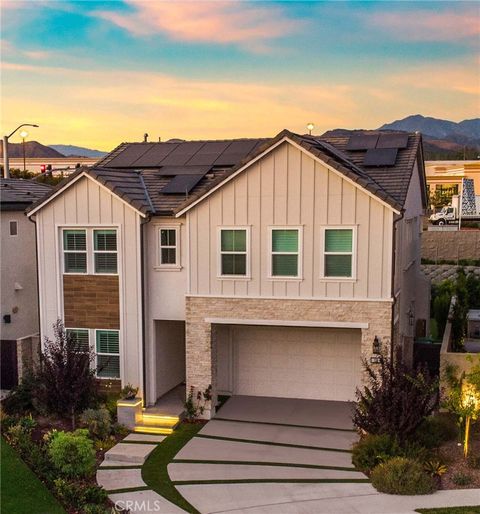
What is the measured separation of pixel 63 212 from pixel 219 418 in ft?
24.7

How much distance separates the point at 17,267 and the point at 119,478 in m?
10.2

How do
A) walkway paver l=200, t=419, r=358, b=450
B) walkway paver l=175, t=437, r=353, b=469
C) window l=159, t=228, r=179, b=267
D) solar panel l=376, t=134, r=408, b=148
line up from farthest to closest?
solar panel l=376, t=134, r=408, b=148
window l=159, t=228, r=179, b=267
walkway paver l=200, t=419, r=358, b=450
walkway paver l=175, t=437, r=353, b=469

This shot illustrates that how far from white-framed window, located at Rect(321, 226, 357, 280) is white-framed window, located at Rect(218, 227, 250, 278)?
2.08 metres

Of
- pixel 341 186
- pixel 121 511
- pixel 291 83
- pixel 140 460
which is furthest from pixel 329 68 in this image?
pixel 121 511

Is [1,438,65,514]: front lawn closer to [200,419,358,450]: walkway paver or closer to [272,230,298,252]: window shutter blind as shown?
[200,419,358,450]: walkway paver

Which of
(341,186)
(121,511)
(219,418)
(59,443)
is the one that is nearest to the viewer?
(121,511)

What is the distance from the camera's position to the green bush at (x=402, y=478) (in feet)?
38.6

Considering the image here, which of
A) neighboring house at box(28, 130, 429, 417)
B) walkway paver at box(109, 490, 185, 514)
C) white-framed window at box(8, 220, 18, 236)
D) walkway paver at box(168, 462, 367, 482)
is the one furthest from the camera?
white-framed window at box(8, 220, 18, 236)

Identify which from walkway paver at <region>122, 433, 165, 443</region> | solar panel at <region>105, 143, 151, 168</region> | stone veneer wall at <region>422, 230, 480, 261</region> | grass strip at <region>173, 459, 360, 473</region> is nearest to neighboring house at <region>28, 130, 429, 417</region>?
solar panel at <region>105, 143, 151, 168</region>

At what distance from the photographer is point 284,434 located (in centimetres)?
1552

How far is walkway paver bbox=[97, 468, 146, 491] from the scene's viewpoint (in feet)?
41.0

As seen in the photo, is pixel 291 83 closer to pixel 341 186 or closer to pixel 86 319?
pixel 341 186

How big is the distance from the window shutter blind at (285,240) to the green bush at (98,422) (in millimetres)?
6219

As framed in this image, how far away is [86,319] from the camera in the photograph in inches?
710
